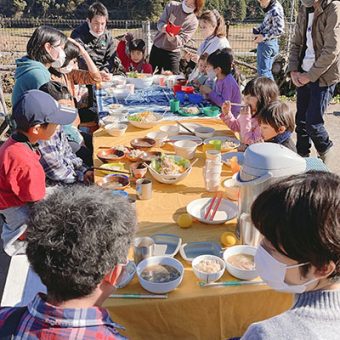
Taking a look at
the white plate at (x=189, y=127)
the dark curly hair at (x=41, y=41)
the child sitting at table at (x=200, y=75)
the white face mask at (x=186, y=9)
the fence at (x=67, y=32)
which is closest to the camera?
the white plate at (x=189, y=127)

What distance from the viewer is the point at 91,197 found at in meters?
1.34

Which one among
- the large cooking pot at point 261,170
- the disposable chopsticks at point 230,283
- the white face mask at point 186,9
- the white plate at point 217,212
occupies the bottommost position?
the disposable chopsticks at point 230,283

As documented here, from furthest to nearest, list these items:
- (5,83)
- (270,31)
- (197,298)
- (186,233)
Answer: (5,83), (270,31), (186,233), (197,298)

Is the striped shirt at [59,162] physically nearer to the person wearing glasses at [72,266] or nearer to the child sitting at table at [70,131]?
the child sitting at table at [70,131]

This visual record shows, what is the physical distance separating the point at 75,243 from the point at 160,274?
2.17ft

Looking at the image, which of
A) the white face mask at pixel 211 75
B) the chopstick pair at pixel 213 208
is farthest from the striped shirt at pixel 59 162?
the white face mask at pixel 211 75

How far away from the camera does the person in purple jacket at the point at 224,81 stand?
426cm

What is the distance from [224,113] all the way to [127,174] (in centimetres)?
142

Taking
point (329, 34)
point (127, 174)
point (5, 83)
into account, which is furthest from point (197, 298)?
point (5, 83)

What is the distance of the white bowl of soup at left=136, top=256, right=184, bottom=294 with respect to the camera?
5.51 ft

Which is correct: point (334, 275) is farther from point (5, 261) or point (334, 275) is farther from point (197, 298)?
point (5, 261)

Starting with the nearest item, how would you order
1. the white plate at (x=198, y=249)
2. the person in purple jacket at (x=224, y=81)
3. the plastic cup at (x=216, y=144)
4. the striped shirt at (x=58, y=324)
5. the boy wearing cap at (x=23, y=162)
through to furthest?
the striped shirt at (x=58, y=324), the white plate at (x=198, y=249), the boy wearing cap at (x=23, y=162), the plastic cup at (x=216, y=144), the person in purple jacket at (x=224, y=81)

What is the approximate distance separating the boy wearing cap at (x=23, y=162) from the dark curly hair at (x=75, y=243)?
110cm

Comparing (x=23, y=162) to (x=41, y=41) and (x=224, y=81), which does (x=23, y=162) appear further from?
(x=224, y=81)
